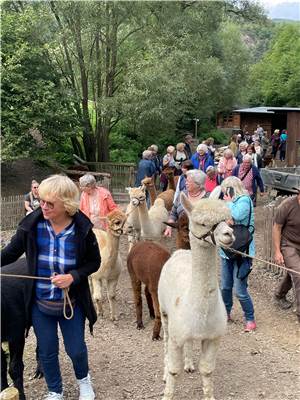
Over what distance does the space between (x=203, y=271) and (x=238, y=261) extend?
1.95m

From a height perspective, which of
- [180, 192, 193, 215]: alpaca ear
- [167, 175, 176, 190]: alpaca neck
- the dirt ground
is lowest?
the dirt ground

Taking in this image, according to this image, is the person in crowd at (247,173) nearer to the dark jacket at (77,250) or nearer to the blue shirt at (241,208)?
the blue shirt at (241,208)

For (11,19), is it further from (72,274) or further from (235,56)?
(235,56)

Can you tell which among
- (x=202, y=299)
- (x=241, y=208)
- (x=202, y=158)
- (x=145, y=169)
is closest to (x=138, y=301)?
(x=241, y=208)

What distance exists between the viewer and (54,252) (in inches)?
136

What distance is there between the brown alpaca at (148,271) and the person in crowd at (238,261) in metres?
0.69

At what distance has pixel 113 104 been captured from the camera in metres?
15.8

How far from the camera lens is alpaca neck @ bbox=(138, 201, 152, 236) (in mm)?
7395

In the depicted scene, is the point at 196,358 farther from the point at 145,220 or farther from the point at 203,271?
the point at 145,220

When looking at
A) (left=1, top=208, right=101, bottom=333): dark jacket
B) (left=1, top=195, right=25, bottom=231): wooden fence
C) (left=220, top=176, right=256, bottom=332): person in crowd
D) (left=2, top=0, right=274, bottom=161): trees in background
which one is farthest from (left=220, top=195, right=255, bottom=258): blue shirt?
(left=2, top=0, right=274, bottom=161): trees in background

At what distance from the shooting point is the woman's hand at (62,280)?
3350 millimetres

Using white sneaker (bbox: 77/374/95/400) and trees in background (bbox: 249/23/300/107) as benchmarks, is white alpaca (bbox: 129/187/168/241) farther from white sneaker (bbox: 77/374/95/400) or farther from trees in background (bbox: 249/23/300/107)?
trees in background (bbox: 249/23/300/107)

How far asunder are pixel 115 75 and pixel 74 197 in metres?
14.9

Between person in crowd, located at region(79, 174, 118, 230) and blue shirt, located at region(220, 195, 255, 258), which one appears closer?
blue shirt, located at region(220, 195, 255, 258)
